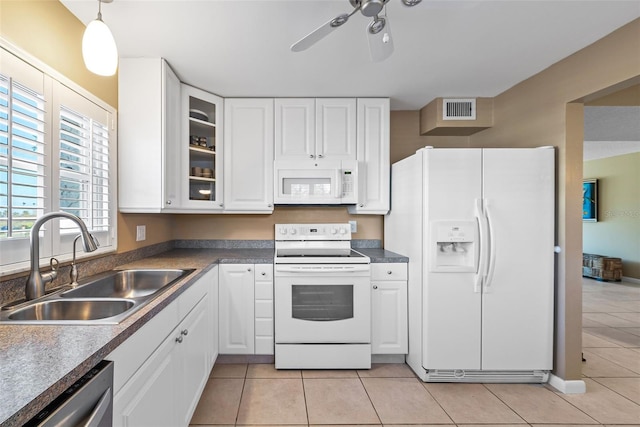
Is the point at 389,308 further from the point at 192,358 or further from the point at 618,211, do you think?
the point at 618,211

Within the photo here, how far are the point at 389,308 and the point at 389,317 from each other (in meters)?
0.07

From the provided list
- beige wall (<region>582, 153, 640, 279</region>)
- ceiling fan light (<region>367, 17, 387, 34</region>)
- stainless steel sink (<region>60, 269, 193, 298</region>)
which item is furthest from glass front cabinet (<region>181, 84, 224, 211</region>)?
beige wall (<region>582, 153, 640, 279</region>)

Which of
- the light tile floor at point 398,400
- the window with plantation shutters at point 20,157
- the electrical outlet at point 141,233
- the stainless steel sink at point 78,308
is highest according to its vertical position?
the window with plantation shutters at point 20,157

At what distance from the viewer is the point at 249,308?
2.37 metres

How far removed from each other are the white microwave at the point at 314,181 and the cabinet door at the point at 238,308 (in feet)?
2.30

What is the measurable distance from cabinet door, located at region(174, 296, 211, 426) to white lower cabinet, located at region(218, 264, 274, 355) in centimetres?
32

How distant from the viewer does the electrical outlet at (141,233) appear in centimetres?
227

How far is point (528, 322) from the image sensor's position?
2100mm

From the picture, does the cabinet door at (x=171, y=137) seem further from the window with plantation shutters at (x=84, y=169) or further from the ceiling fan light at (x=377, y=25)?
the ceiling fan light at (x=377, y=25)

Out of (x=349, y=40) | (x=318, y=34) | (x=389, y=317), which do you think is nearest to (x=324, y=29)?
(x=318, y=34)

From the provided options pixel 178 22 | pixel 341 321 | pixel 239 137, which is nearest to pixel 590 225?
pixel 341 321

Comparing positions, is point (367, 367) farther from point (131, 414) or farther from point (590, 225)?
point (590, 225)

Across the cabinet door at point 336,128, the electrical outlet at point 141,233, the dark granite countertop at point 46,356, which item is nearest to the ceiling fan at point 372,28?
the cabinet door at point 336,128

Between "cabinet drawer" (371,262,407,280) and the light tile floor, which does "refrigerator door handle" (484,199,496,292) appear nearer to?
→ "cabinet drawer" (371,262,407,280)
